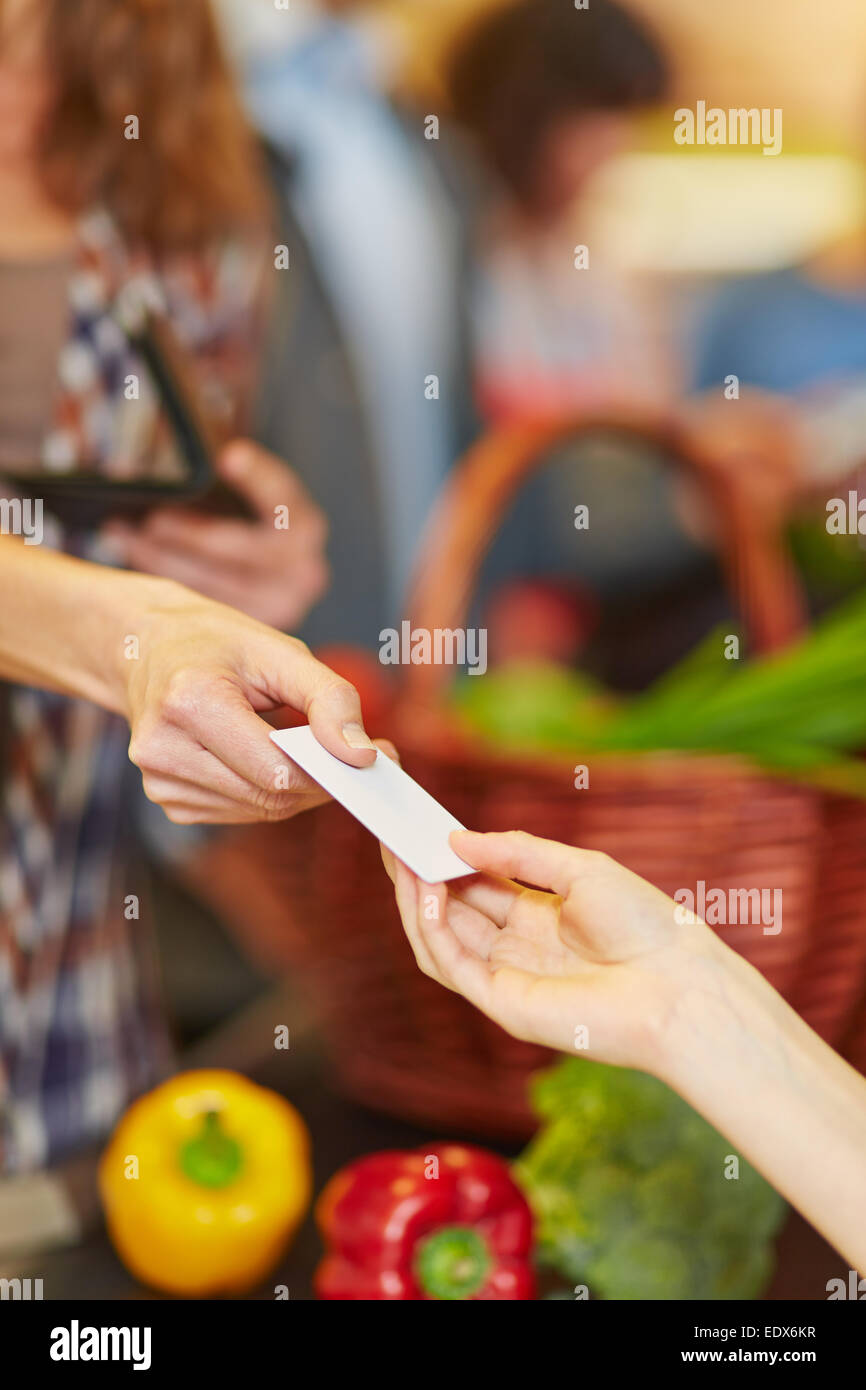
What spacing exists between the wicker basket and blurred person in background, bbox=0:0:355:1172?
155mm

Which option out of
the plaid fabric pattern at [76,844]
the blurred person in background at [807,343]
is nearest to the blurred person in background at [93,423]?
the plaid fabric pattern at [76,844]

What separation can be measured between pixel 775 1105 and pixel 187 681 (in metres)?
0.36

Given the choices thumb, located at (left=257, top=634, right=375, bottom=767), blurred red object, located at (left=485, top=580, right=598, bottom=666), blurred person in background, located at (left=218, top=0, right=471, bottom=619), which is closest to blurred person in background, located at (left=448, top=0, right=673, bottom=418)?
blurred person in background, located at (left=218, top=0, right=471, bottom=619)

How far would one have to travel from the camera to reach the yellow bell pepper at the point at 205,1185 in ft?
3.05

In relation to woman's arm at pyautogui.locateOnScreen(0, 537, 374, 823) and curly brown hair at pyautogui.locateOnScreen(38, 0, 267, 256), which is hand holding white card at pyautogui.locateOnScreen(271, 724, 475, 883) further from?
curly brown hair at pyautogui.locateOnScreen(38, 0, 267, 256)

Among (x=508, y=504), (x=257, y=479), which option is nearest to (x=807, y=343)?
(x=508, y=504)

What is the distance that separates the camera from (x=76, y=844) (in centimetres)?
115

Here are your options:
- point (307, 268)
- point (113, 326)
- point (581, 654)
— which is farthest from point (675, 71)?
point (113, 326)

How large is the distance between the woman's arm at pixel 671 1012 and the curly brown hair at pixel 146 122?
0.80m

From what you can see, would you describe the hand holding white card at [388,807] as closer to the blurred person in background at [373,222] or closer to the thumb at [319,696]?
the thumb at [319,696]

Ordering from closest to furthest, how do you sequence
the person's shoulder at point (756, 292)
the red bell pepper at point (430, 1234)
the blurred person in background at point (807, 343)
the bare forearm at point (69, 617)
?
the bare forearm at point (69, 617)
the red bell pepper at point (430, 1234)
the blurred person in background at point (807, 343)
the person's shoulder at point (756, 292)

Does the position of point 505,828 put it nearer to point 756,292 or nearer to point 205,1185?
point 205,1185

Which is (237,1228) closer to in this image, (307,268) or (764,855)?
(764,855)

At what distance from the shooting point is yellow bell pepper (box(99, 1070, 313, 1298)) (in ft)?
3.05
